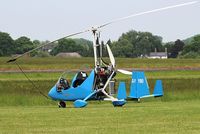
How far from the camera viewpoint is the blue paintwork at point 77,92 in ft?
77.6

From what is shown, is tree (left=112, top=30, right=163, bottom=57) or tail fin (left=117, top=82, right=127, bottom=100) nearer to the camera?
tail fin (left=117, top=82, right=127, bottom=100)

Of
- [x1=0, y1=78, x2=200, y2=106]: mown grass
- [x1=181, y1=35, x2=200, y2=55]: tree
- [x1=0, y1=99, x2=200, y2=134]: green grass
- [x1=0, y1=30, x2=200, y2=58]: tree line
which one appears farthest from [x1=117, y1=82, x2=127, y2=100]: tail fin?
[x1=181, y1=35, x2=200, y2=55]: tree

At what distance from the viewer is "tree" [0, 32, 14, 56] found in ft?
475

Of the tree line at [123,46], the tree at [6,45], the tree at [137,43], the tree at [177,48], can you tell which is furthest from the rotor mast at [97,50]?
the tree at [177,48]

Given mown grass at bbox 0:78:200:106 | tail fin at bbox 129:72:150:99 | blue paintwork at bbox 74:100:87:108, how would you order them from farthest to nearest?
1. mown grass at bbox 0:78:200:106
2. tail fin at bbox 129:72:150:99
3. blue paintwork at bbox 74:100:87:108

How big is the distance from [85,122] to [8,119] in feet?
7.40

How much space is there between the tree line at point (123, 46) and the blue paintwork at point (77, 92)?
107 m

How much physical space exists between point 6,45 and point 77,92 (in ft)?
417

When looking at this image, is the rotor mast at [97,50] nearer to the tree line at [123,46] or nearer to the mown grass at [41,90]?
the mown grass at [41,90]

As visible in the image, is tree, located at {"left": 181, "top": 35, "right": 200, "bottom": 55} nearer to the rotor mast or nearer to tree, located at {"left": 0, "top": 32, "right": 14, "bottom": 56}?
tree, located at {"left": 0, "top": 32, "right": 14, "bottom": 56}

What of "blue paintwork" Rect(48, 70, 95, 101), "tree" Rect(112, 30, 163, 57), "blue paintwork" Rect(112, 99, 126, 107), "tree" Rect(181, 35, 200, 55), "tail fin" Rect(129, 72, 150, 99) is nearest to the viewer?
"blue paintwork" Rect(112, 99, 126, 107)

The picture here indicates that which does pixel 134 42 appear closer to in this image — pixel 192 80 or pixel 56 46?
pixel 56 46

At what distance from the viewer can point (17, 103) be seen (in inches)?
1128

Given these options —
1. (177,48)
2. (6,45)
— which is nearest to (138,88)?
(6,45)
